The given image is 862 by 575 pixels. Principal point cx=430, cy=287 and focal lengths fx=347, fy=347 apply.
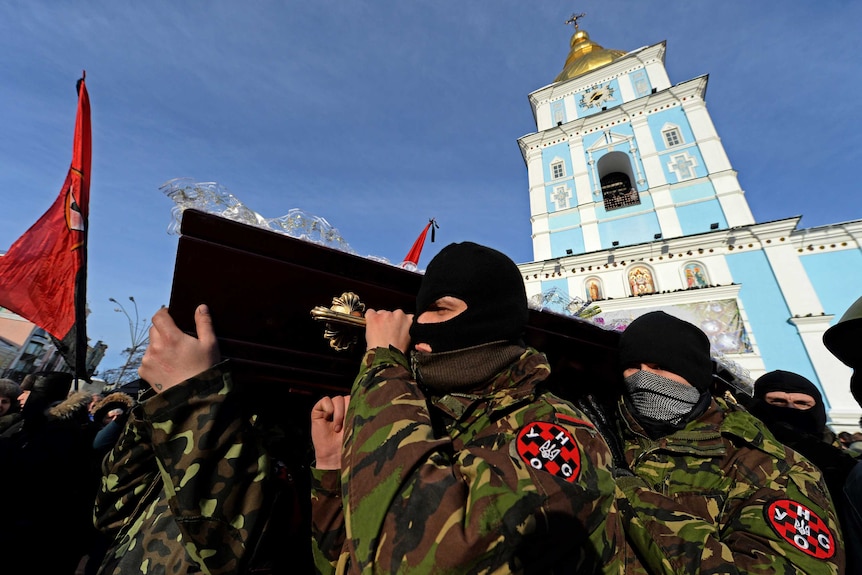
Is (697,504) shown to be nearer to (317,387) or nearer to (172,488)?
(317,387)

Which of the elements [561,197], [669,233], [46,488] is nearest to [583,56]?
[561,197]

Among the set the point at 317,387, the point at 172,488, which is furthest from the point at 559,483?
the point at 172,488

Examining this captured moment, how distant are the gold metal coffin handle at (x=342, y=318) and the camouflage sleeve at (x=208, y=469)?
29cm

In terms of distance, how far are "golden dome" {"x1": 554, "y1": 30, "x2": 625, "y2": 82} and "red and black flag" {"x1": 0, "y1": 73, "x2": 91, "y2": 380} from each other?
2339 centimetres

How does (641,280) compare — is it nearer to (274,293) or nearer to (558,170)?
(558,170)

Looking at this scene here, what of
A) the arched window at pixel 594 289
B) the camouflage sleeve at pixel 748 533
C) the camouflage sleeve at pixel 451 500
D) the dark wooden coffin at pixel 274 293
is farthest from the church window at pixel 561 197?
the camouflage sleeve at pixel 451 500

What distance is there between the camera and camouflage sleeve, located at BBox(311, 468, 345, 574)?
1008mm

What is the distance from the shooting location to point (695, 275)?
12.7 m

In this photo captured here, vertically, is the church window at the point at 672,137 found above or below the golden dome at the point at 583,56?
below

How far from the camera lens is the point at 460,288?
1.06 m

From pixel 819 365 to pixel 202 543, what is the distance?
597 inches

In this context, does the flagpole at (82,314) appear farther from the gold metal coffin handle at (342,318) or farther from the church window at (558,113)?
the church window at (558,113)

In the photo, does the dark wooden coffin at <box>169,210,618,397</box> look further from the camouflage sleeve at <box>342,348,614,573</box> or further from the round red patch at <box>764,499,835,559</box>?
the round red patch at <box>764,499,835,559</box>

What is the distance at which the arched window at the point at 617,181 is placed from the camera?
1602 cm
